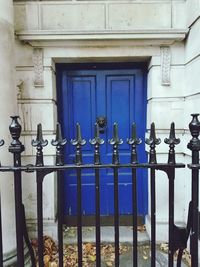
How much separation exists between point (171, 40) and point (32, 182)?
2.55 m

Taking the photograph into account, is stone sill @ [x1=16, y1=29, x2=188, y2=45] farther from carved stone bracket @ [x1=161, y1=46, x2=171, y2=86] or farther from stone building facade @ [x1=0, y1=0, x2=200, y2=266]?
carved stone bracket @ [x1=161, y1=46, x2=171, y2=86]

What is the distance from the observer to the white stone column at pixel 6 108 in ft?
9.95

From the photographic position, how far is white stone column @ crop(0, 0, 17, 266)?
3.03 m

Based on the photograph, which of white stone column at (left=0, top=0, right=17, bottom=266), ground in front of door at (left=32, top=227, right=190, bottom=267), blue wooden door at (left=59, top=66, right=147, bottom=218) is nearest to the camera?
white stone column at (left=0, top=0, right=17, bottom=266)

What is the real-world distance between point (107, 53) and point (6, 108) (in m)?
1.47

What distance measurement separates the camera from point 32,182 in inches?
150

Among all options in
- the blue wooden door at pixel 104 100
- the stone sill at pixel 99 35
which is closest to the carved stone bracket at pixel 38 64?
the stone sill at pixel 99 35

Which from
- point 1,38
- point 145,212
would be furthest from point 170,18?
point 145,212

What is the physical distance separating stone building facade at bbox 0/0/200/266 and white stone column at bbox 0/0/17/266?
0.30 meters

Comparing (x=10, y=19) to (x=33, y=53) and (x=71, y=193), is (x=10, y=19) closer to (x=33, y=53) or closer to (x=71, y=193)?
(x=33, y=53)

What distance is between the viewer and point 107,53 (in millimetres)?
3697

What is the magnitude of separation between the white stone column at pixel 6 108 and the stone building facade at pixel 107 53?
0.30 m

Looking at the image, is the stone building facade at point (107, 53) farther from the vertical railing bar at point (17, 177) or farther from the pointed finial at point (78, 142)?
the pointed finial at point (78, 142)

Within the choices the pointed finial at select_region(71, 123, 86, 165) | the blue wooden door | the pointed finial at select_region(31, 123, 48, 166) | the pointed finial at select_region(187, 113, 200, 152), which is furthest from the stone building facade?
the pointed finial at select_region(71, 123, 86, 165)
